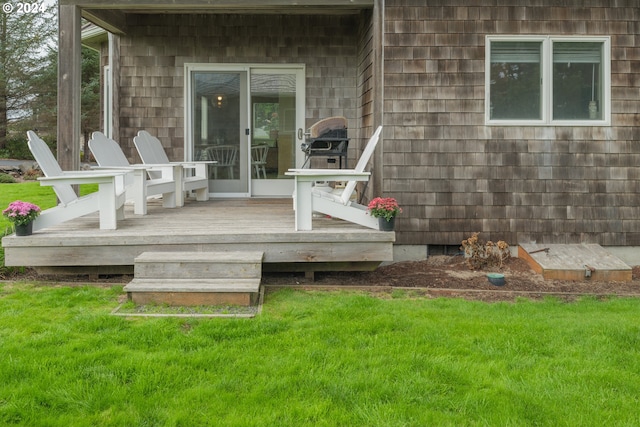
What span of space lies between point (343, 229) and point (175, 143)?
11.4 ft

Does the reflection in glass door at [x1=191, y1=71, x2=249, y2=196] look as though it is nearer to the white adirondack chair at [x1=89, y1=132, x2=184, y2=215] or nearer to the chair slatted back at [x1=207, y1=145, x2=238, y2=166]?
the chair slatted back at [x1=207, y1=145, x2=238, y2=166]

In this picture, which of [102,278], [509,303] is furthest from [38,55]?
[509,303]

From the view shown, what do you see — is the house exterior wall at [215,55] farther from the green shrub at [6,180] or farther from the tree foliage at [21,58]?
the tree foliage at [21,58]

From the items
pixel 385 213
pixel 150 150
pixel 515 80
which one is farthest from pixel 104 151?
pixel 515 80

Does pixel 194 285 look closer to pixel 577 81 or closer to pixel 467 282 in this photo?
pixel 467 282

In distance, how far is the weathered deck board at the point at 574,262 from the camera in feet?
17.0

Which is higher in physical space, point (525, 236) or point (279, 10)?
point (279, 10)

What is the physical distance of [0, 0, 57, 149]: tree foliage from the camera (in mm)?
21984

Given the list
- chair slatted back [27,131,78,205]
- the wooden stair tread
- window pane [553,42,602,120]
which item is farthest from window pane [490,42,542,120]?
chair slatted back [27,131,78,205]

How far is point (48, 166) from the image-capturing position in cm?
472

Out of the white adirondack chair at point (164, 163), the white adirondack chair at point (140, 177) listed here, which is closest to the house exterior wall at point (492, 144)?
the white adirondack chair at point (140, 177)

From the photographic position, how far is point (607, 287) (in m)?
4.98

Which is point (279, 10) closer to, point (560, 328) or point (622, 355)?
point (560, 328)

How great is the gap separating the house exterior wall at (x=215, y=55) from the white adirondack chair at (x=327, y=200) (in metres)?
2.65
